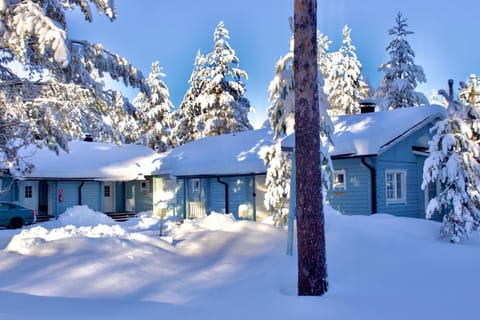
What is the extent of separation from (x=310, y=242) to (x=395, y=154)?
11811mm

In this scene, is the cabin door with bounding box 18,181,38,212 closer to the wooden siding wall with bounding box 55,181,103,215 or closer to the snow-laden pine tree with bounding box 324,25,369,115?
the wooden siding wall with bounding box 55,181,103,215

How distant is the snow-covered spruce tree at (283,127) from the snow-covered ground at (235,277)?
1580mm

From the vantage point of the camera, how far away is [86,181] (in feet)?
97.8

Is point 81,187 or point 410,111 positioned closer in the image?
point 410,111

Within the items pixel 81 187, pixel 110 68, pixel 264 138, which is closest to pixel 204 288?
pixel 110 68

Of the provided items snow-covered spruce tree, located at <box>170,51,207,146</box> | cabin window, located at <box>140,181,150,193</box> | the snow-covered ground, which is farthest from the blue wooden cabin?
snow-covered spruce tree, located at <box>170,51,207,146</box>

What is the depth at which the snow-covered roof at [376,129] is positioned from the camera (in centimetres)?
1642

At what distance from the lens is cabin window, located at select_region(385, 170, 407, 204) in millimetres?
17438

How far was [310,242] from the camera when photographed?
7.04 meters

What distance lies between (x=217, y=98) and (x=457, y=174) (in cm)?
3015

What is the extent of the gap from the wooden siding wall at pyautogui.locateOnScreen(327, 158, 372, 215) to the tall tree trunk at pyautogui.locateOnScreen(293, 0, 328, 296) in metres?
10.0

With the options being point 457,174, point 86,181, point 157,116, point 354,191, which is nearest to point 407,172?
point 354,191

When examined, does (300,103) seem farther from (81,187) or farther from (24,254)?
(81,187)

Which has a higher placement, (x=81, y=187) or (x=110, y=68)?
(x=110, y=68)
